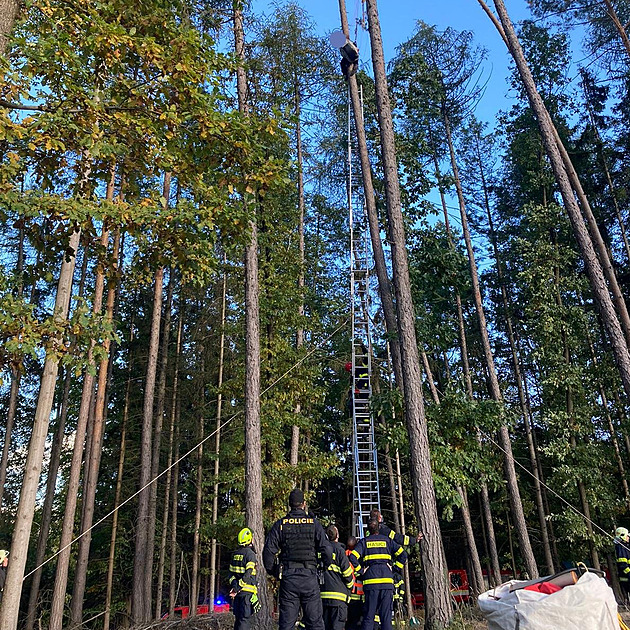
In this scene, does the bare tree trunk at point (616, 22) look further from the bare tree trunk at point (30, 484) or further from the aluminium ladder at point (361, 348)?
the bare tree trunk at point (30, 484)

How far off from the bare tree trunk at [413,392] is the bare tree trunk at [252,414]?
104 inches

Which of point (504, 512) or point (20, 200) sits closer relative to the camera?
point (20, 200)

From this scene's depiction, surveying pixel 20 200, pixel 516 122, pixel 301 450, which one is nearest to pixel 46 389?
pixel 20 200

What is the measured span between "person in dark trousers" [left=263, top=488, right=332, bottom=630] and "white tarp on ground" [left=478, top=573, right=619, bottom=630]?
2.39 meters

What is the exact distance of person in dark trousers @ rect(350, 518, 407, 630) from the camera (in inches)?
300

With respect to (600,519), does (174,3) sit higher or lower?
higher

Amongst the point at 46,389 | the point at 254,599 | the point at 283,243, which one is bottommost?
the point at 254,599

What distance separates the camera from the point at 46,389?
24.1ft

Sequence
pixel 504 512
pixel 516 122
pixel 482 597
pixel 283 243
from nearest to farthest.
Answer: pixel 482 597 → pixel 283 243 → pixel 516 122 → pixel 504 512

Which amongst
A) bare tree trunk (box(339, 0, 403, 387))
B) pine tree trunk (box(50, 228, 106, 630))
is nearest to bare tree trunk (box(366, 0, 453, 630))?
bare tree trunk (box(339, 0, 403, 387))

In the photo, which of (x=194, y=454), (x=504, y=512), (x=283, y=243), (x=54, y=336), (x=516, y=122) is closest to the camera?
(x=54, y=336)

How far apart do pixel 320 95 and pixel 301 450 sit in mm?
11678

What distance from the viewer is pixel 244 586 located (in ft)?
23.3

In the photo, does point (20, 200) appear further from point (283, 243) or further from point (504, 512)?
Result: point (504, 512)
